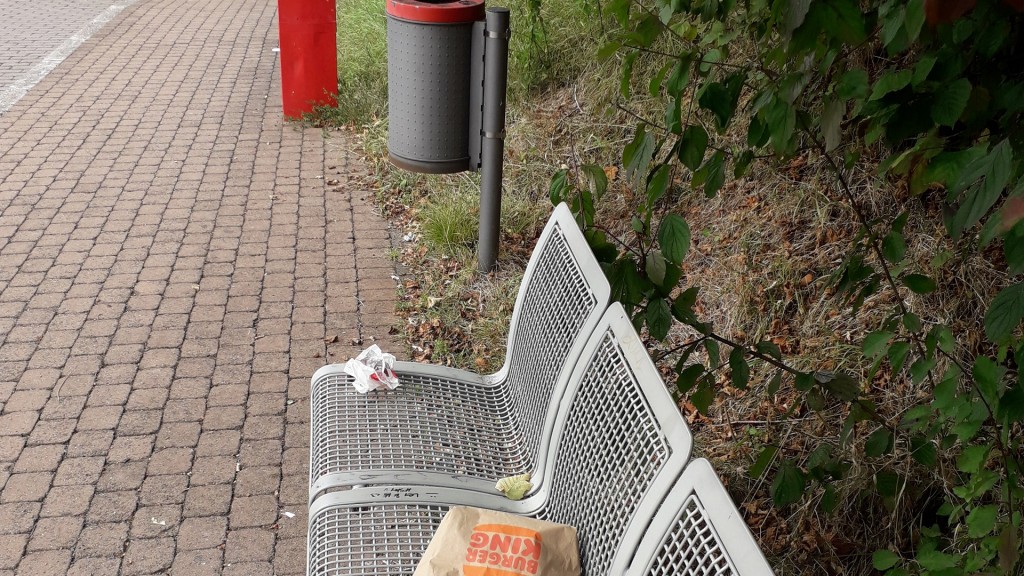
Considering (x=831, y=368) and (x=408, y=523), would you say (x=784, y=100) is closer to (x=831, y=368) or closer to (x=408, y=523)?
(x=408, y=523)

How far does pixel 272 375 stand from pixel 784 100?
3.15 m

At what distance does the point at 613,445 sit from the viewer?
A: 2152 millimetres

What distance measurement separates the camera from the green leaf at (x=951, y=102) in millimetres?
1757

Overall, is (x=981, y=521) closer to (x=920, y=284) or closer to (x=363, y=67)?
(x=920, y=284)

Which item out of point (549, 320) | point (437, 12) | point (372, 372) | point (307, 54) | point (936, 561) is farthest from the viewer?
point (307, 54)

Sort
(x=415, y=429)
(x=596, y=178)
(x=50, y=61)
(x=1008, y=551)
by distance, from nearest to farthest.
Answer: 1. (x=1008, y=551)
2. (x=596, y=178)
3. (x=415, y=429)
4. (x=50, y=61)

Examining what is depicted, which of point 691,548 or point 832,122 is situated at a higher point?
point 832,122

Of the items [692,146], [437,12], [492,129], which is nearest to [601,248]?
[692,146]

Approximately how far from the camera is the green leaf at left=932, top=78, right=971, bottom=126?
1757 mm

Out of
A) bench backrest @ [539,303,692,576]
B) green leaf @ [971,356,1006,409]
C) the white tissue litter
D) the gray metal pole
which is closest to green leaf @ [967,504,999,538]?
green leaf @ [971,356,1006,409]

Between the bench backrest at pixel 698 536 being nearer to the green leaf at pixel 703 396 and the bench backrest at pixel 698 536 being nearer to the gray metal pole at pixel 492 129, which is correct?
the green leaf at pixel 703 396

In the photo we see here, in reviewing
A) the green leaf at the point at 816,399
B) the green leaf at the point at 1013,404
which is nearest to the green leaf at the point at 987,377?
the green leaf at the point at 1013,404

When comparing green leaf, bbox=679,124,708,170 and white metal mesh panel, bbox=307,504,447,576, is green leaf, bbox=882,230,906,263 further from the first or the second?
white metal mesh panel, bbox=307,504,447,576

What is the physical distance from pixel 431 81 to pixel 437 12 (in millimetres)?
373
